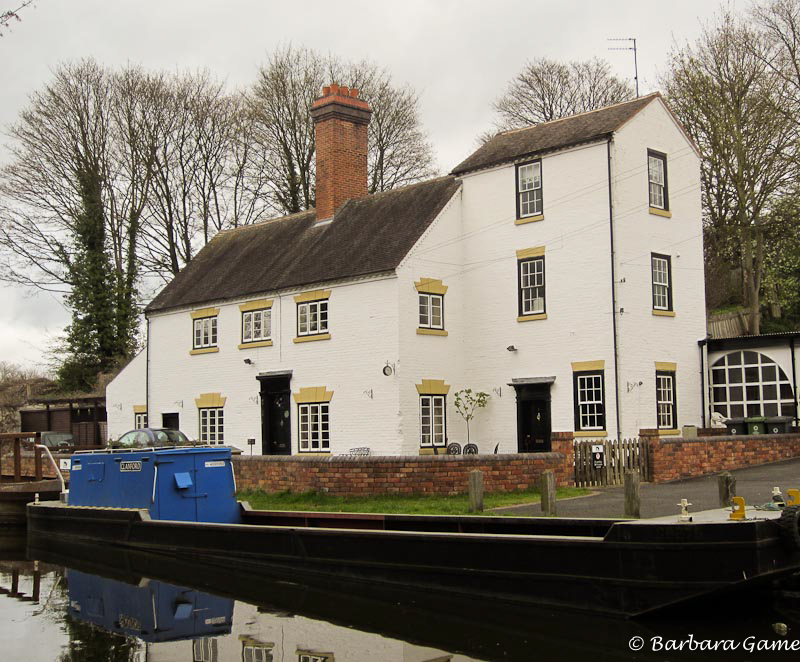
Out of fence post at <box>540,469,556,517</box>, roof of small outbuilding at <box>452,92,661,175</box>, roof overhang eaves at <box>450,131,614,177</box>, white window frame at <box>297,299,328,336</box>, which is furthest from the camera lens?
white window frame at <box>297,299,328,336</box>

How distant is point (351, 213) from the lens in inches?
1246

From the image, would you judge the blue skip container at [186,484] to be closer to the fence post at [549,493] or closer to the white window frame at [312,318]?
the fence post at [549,493]

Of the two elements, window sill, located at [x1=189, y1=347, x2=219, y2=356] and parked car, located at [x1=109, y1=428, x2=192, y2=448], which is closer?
parked car, located at [x1=109, y1=428, x2=192, y2=448]

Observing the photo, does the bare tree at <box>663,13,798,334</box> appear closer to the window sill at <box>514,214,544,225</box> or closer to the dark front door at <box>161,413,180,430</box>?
the window sill at <box>514,214,544,225</box>

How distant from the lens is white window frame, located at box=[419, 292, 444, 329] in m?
27.3

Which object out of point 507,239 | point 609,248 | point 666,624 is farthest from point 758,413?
point 666,624

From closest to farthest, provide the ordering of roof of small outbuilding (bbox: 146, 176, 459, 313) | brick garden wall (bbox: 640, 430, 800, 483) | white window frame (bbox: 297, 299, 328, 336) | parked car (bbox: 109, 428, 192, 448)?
brick garden wall (bbox: 640, 430, 800, 483)
parked car (bbox: 109, 428, 192, 448)
roof of small outbuilding (bbox: 146, 176, 459, 313)
white window frame (bbox: 297, 299, 328, 336)

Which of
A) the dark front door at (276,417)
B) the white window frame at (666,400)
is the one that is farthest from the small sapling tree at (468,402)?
the dark front door at (276,417)

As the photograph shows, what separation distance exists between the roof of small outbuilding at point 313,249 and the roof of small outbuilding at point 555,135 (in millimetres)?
1340

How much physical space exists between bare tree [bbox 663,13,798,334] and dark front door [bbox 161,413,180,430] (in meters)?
21.8

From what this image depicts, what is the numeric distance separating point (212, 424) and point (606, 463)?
1538 cm

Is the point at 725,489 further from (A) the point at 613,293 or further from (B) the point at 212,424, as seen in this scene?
(B) the point at 212,424

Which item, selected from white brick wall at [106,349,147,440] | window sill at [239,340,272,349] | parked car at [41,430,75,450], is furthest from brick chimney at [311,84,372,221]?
parked car at [41,430,75,450]

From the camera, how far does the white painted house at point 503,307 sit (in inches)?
1003
